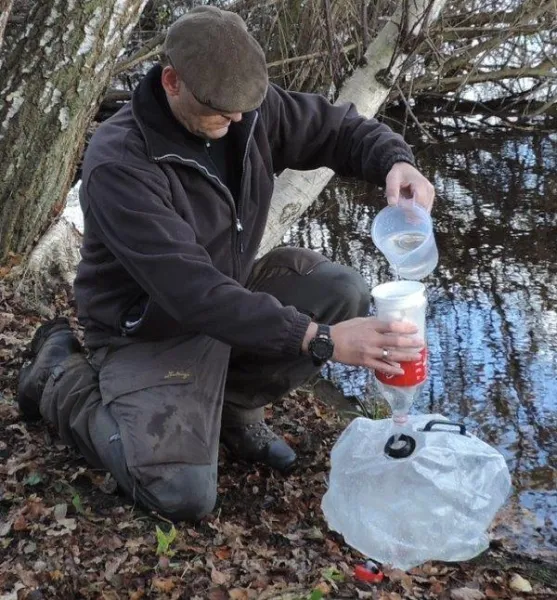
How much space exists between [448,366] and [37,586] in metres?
2.89

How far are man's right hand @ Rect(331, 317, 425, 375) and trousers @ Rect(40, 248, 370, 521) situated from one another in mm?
736

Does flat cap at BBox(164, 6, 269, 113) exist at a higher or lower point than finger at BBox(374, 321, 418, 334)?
higher

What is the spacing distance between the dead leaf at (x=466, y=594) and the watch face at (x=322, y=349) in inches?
34.6

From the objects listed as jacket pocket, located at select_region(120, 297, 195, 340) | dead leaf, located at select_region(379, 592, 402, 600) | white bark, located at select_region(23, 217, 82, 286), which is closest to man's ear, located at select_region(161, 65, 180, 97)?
jacket pocket, located at select_region(120, 297, 195, 340)

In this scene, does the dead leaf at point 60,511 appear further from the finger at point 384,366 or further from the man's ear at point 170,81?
the man's ear at point 170,81

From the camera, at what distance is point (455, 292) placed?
5.82 meters

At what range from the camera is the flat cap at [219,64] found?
2.87 meters

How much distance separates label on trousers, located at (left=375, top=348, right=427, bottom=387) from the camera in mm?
2746

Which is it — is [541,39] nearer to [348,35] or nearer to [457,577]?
[348,35]

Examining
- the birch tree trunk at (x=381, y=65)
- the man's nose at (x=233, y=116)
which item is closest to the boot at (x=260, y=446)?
the man's nose at (x=233, y=116)

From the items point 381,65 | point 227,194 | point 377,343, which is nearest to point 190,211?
point 227,194

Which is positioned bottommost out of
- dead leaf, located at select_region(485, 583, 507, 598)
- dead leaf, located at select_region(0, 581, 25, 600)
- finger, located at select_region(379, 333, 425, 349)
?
dead leaf, located at select_region(0, 581, 25, 600)

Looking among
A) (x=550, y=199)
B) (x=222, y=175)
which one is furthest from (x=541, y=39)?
(x=222, y=175)

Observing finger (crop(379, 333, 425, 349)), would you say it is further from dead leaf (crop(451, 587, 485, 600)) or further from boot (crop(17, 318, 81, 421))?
boot (crop(17, 318, 81, 421))
